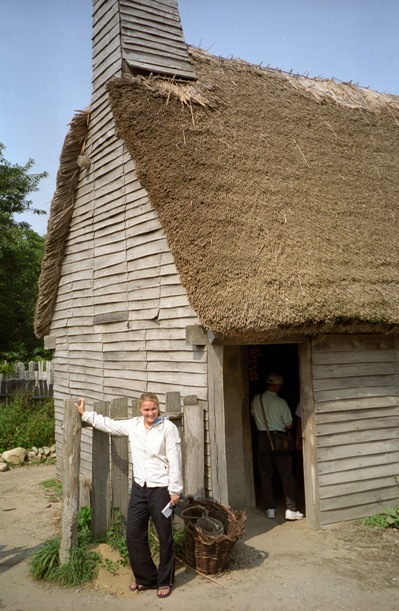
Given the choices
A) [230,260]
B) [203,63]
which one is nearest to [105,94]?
[203,63]

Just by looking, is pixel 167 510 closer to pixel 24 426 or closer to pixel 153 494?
pixel 153 494

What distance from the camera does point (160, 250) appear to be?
21.5 ft

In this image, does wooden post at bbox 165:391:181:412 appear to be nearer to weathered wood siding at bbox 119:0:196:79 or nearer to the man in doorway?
the man in doorway

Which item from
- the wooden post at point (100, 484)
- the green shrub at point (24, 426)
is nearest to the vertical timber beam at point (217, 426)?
the wooden post at point (100, 484)

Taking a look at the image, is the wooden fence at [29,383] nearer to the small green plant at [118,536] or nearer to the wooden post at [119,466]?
the wooden post at [119,466]

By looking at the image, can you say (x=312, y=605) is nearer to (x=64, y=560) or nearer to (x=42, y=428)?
(x=64, y=560)

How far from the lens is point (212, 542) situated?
4523 millimetres

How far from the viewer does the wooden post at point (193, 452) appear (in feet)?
17.5

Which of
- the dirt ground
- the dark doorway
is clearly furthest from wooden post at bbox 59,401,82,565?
the dark doorway

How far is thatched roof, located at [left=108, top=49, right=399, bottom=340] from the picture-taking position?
17.7 feet

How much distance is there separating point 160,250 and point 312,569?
4.06m

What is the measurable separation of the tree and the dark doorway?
10761 mm

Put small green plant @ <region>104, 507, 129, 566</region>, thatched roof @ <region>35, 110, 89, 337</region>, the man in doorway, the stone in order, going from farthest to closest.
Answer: the stone → thatched roof @ <region>35, 110, 89, 337</region> → the man in doorway → small green plant @ <region>104, 507, 129, 566</region>

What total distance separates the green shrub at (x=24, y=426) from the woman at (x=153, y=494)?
7.37m
